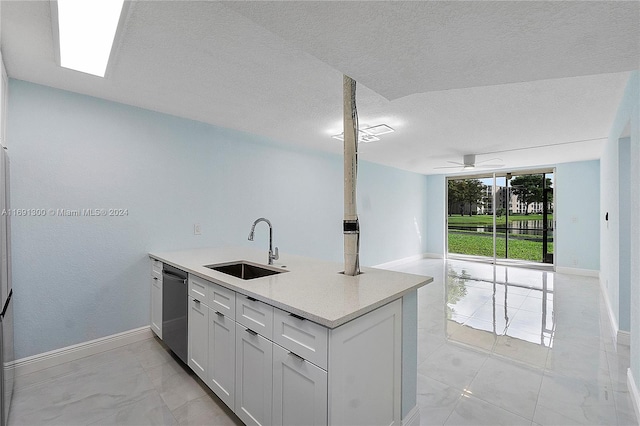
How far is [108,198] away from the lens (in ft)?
8.97

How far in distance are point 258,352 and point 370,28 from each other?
1.67m

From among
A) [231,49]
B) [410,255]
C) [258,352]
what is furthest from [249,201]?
[410,255]

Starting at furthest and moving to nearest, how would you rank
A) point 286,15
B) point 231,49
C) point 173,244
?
1. point 173,244
2. point 231,49
3. point 286,15

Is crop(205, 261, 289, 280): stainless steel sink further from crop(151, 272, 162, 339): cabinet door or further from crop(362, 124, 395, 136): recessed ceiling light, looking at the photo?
crop(362, 124, 395, 136): recessed ceiling light

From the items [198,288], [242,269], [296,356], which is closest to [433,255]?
[242,269]

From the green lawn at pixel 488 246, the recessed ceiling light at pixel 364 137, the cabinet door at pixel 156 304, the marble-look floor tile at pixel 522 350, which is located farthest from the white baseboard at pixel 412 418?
the green lawn at pixel 488 246

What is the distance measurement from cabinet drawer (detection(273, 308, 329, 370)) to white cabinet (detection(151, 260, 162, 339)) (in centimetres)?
184

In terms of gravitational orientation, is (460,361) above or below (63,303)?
below

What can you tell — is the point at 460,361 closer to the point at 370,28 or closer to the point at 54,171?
the point at 370,28

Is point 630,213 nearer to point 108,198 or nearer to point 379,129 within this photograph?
point 379,129

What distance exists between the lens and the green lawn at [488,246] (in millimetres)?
7160

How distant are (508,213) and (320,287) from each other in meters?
7.16

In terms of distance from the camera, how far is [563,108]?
288cm

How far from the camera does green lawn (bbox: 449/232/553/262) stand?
23.5ft
